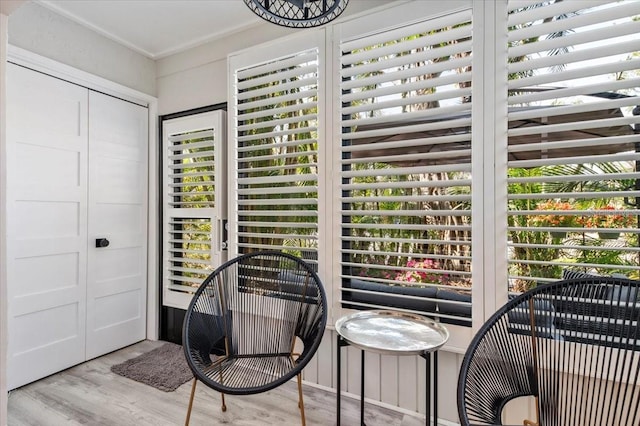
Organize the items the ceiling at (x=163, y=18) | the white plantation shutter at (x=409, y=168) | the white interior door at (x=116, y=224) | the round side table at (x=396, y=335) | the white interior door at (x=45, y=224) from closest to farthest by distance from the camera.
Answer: the round side table at (x=396, y=335)
the white plantation shutter at (x=409, y=168)
the white interior door at (x=45, y=224)
the ceiling at (x=163, y=18)
the white interior door at (x=116, y=224)

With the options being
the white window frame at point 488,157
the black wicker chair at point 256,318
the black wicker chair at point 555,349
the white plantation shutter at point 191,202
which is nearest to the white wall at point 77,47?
the white plantation shutter at point 191,202

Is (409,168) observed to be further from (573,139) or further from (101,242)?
(101,242)

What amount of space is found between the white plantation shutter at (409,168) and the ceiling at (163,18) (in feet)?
1.58

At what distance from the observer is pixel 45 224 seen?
2318mm

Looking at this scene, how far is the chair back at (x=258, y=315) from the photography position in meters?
1.75

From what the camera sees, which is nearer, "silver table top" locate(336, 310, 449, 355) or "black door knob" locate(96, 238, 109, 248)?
"silver table top" locate(336, 310, 449, 355)

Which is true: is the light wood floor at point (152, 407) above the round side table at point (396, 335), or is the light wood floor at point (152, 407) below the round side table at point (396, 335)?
below

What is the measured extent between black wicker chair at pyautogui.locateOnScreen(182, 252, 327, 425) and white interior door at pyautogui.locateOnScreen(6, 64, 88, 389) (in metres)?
1.30

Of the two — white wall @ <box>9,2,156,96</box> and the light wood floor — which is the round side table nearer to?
the light wood floor

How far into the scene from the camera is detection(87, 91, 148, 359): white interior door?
2625 millimetres

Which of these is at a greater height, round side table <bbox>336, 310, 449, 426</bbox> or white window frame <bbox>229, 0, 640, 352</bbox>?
white window frame <bbox>229, 0, 640, 352</bbox>

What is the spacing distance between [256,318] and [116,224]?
1.63 meters

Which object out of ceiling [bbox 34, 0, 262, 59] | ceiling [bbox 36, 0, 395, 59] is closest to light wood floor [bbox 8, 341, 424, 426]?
ceiling [bbox 36, 0, 395, 59]

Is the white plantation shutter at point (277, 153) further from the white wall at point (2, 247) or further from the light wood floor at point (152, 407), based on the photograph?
the white wall at point (2, 247)
